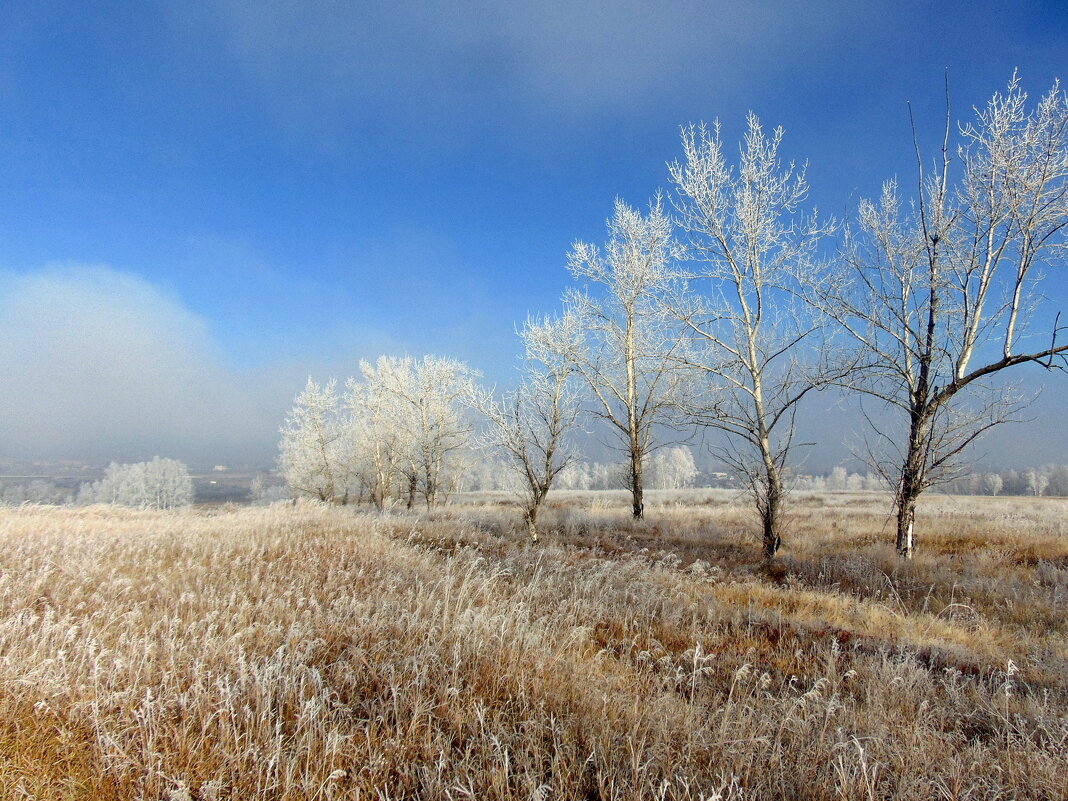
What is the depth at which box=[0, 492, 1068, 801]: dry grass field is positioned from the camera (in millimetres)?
2111

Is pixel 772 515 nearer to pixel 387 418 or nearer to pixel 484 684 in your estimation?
pixel 484 684

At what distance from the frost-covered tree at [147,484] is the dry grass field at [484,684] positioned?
7502 centimetres

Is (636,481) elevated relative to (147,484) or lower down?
elevated

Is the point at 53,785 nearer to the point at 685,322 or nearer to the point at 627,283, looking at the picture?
the point at 685,322

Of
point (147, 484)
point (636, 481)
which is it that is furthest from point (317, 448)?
point (147, 484)

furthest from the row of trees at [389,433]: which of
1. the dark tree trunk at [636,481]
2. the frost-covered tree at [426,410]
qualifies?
the dark tree trunk at [636,481]

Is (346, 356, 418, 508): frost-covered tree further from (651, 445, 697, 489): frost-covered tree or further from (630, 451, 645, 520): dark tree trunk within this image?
(651, 445, 697, 489): frost-covered tree

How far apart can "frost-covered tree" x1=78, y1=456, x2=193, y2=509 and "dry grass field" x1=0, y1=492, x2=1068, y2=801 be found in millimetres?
75023

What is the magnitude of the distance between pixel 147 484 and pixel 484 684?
85876 millimetres

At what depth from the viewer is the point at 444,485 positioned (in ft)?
110

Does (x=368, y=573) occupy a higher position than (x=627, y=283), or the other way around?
(x=627, y=283)

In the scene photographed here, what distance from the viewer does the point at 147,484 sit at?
68375mm

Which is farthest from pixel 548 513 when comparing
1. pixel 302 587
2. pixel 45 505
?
pixel 45 505

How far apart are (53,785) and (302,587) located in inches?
111
